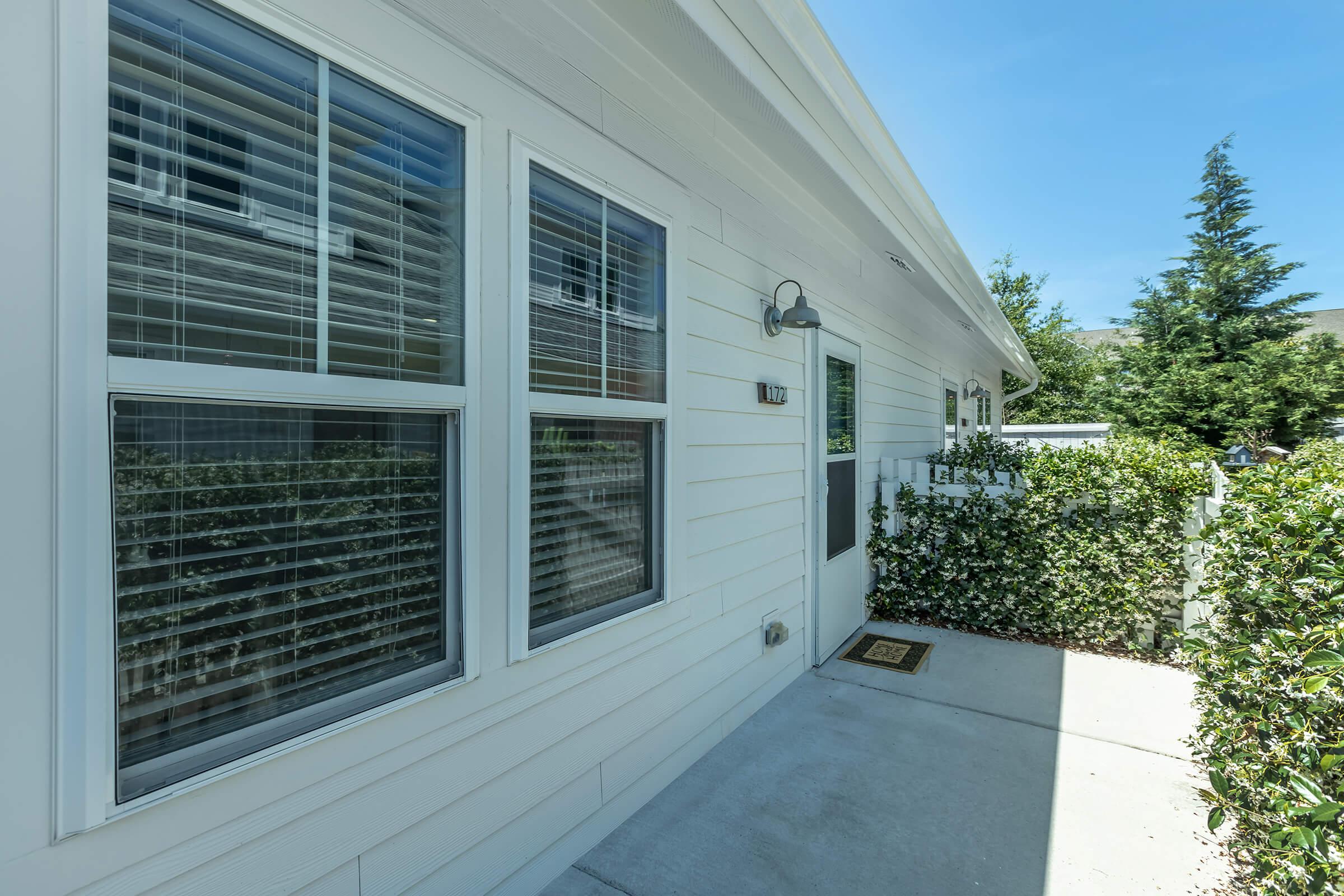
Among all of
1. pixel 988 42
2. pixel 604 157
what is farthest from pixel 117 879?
pixel 988 42

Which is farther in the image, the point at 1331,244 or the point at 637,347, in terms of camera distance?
the point at 1331,244

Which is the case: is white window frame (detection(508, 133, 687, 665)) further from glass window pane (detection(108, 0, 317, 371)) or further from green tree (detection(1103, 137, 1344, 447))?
green tree (detection(1103, 137, 1344, 447))

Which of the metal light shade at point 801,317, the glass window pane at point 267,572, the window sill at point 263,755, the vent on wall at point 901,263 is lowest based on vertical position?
the window sill at point 263,755

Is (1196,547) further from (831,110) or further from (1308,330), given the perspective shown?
(1308,330)

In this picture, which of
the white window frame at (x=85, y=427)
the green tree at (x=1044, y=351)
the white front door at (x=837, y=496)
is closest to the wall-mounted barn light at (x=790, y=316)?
the white front door at (x=837, y=496)

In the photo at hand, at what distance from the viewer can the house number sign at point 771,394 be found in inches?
123

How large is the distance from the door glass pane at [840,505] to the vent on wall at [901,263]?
1319mm

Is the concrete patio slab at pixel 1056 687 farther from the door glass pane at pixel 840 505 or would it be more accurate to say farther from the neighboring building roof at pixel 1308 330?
the neighboring building roof at pixel 1308 330

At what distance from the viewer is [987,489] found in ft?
15.1

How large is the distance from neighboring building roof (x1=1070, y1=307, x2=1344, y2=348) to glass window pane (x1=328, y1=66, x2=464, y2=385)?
1762 centimetres

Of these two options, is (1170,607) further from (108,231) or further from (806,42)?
(108,231)

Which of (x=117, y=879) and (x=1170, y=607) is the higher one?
(x=117, y=879)

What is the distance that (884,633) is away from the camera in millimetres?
4566

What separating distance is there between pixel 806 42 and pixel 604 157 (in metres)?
0.87
